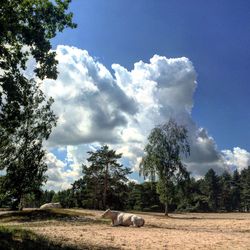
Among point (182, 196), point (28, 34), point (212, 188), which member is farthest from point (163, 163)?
point (212, 188)

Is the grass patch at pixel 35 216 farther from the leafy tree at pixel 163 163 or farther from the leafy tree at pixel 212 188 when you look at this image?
the leafy tree at pixel 212 188

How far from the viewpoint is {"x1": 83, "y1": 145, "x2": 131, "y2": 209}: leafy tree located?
274ft

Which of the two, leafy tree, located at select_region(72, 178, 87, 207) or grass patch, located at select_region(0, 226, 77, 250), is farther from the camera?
leafy tree, located at select_region(72, 178, 87, 207)

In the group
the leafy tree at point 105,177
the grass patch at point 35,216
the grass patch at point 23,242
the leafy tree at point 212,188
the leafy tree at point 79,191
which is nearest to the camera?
the grass patch at point 23,242

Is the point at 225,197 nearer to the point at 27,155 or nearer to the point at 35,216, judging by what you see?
the point at 35,216

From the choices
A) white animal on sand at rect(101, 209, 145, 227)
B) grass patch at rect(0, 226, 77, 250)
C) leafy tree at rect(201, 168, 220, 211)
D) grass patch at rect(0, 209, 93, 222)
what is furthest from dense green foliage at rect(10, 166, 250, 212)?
grass patch at rect(0, 226, 77, 250)

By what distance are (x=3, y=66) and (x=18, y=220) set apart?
2418cm

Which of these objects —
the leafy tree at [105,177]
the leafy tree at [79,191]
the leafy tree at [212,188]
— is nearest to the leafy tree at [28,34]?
the leafy tree at [105,177]

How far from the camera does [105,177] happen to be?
85.2 m

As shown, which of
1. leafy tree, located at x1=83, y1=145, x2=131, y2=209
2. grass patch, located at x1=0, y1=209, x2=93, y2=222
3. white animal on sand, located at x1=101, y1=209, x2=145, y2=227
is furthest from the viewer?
leafy tree, located at x1=83, y1=145, x2=131, y2=209

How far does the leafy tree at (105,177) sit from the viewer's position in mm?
83625

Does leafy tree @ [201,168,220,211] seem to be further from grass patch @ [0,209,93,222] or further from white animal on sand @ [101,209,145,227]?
white animal on sand @ [101,209,145,227]

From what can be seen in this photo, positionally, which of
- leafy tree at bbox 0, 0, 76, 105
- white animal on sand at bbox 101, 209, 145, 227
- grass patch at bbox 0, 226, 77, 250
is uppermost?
leafy tree at bbox 0, 0, 76, 105

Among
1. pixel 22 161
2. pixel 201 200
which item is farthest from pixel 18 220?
pixel 201 200
